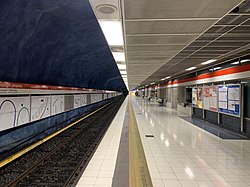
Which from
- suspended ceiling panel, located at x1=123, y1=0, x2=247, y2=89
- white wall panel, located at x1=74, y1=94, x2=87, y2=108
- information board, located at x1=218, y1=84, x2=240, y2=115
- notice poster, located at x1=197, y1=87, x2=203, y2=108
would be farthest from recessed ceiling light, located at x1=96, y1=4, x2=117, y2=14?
notice poster, located at x1=197, y1=87, x2=203, y2=108

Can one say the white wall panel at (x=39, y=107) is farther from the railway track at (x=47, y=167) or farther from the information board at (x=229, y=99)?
the information board at (x=229, y=99)

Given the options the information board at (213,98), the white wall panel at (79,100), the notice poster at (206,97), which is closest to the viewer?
the information board at (213,98)

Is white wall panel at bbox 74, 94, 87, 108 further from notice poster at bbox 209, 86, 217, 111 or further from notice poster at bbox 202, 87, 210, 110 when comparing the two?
notice poster at bbox 209, 86, 217, 111

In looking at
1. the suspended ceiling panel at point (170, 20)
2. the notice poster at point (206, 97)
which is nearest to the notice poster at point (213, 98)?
the notice poster at point (206, 97)

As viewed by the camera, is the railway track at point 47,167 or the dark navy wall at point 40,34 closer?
the dark navy wall at point 40,34

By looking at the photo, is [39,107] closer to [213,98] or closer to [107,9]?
[107,9]

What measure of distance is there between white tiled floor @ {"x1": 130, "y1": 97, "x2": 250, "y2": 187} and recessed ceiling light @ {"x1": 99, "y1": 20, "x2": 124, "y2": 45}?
349 centimetres

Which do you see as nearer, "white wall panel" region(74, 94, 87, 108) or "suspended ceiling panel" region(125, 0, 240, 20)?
"suspended ceiling panel" region(125, 0, 240, 20)

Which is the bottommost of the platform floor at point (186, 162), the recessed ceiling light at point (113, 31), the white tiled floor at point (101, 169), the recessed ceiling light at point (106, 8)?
the white tiled floor at point (101, 169)

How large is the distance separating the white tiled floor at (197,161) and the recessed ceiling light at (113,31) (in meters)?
3.49

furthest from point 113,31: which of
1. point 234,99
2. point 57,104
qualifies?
point 234,99

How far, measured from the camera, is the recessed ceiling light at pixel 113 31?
381 cm

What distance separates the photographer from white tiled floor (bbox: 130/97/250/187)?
380 centimetres

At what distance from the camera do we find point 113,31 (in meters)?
4.33
